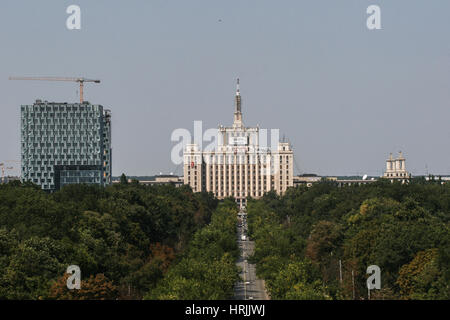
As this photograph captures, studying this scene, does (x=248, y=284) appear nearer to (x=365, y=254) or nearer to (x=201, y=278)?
(x=365, y=254)

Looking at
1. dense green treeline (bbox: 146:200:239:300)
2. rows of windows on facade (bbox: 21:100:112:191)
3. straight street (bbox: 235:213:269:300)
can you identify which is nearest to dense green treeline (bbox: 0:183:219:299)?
dense green treeline (bbox: 146:200:239:300)

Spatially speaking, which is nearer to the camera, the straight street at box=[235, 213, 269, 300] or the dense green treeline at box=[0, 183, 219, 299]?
the dense green treeline at box=[0, 183, 219, 299]

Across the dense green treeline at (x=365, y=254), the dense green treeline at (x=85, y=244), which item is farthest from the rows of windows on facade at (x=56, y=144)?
the dense green treeline at (x=365, y=254)

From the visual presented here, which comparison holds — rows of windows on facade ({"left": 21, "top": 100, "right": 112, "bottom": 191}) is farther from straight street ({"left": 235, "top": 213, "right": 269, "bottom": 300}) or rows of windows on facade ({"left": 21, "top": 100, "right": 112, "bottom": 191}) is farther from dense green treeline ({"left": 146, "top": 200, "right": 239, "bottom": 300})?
dense green treeline ({"left": 146, "top": 200, "right": 239, "bottom": 300})

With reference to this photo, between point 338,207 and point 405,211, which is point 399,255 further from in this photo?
point 338,207

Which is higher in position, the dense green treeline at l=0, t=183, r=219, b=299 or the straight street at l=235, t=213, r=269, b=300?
the dense green treeline at l=0, t=183, r=219, b=299

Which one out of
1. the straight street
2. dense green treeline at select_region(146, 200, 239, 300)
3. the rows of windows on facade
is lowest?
the straight street

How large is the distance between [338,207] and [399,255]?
4667cm

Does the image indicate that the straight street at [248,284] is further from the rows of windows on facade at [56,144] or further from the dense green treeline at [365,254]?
the rows of windows on facade at [56,144]

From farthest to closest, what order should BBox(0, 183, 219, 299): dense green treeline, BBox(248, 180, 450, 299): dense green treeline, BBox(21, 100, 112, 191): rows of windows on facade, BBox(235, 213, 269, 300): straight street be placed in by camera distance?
BBox(21, 100, 112, 191): rows of windows on facade < BBox(235, 213, 269, 300): straight street < BBox(248, 180, 450, 299): dense green treeline < BBox(0, 183, 219, 299): dense green treeline

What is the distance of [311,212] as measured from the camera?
121 metres

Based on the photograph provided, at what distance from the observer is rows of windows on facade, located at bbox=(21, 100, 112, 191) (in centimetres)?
19050

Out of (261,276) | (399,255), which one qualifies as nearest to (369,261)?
(399,255)

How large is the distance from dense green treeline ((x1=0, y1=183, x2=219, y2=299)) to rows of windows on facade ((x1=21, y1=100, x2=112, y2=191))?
8818 centimetres
